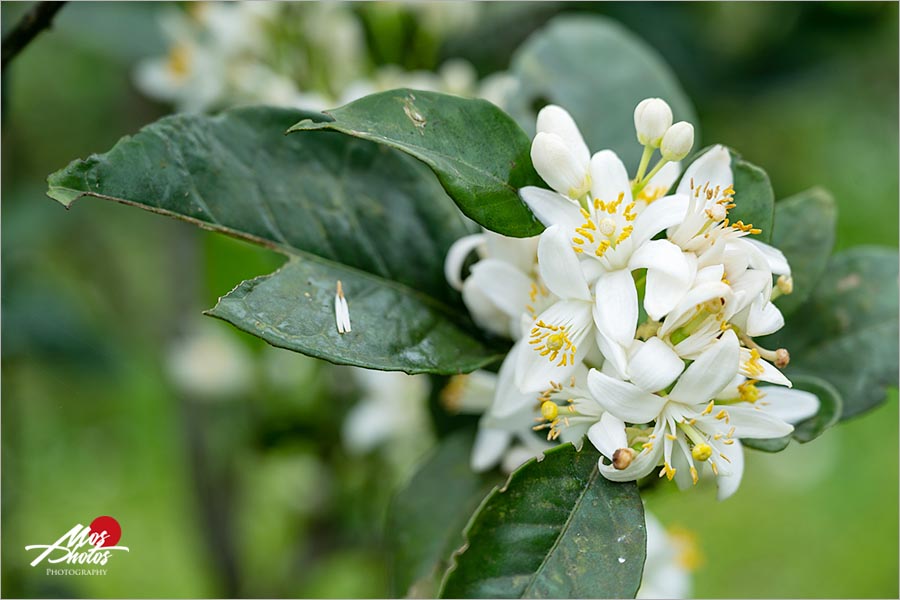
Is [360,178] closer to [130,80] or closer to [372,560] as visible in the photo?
[372,560]

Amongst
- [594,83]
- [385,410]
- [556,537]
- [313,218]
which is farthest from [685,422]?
[385,410]

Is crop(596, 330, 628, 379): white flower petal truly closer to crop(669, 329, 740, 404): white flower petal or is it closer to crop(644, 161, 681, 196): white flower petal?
crop(669, 329, 740, 404): white flower petal

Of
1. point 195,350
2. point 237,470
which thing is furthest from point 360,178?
point 237,470

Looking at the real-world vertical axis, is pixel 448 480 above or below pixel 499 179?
below

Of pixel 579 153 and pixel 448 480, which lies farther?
pixel 448 480

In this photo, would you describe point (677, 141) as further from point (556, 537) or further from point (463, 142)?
point (556, 537)

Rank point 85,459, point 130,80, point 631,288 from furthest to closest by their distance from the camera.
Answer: point 85,459
point 130,80
point 631,288

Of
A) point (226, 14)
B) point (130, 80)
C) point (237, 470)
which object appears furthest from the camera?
point (130, 80)
